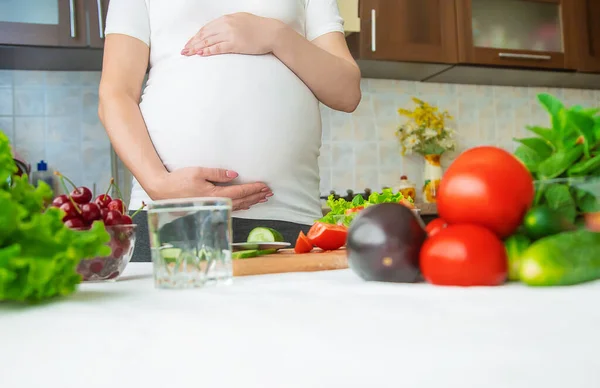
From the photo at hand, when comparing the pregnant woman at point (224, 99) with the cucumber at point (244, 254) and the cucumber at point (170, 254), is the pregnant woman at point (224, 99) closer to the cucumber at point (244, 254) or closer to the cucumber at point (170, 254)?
the cucumber at point (244, 254)

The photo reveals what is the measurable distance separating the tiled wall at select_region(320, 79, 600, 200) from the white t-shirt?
178cm

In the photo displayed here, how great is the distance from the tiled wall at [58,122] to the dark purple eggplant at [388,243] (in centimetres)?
234

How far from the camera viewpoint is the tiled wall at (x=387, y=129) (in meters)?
3.00

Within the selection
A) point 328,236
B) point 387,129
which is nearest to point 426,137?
point 387,129

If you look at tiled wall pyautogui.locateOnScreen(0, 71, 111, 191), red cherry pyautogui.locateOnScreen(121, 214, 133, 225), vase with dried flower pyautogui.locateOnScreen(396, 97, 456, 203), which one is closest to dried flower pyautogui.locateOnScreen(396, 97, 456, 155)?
vase with dried flower pyautogui.locateOnScreen(396, 97, 456, 203)

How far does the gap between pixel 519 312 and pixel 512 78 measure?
117 inches

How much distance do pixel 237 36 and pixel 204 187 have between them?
0.28 meters

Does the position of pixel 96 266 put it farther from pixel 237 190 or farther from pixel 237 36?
pixel 237 36

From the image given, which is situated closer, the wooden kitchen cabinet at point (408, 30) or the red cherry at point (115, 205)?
the red cherry at point (115, 205)

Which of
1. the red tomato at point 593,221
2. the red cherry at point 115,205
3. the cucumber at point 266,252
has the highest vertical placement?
the red cherry at point 115,205

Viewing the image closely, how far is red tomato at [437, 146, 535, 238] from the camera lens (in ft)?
1.59

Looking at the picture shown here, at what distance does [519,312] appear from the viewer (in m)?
0.37

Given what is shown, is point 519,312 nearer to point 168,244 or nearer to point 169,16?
point 168,244

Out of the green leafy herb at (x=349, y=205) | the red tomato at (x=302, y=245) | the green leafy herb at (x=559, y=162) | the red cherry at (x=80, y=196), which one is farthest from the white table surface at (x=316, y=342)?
the green leafy herb at (x=349, y=205)
